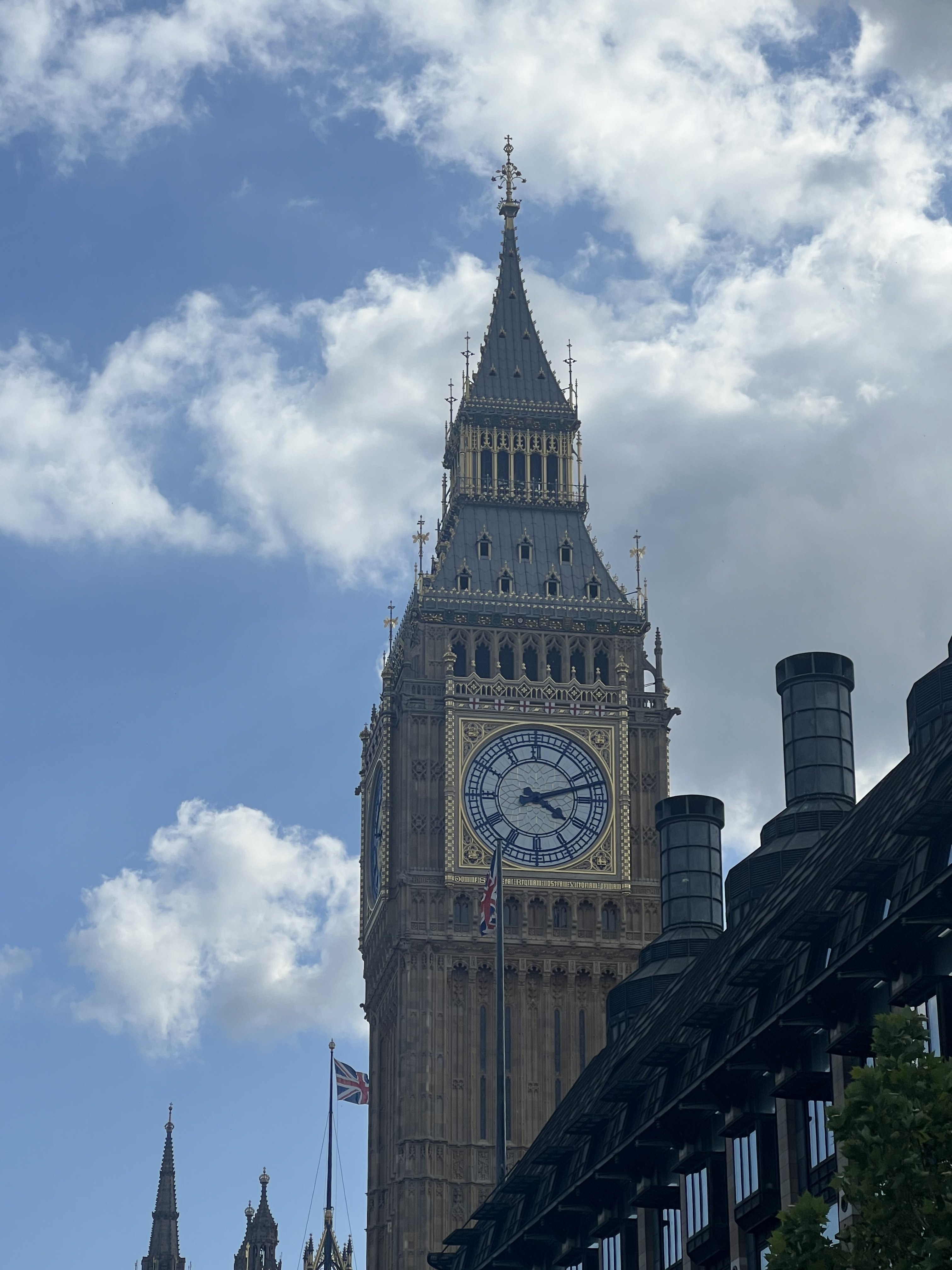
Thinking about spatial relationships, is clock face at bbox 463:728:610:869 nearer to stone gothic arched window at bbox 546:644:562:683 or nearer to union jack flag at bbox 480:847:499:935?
stone gothic arched window at bbox 546:644:562:683

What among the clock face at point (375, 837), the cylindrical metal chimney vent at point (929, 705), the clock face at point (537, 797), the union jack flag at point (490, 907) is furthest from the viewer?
the clock face at point (375, 837)

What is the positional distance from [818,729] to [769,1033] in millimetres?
35347

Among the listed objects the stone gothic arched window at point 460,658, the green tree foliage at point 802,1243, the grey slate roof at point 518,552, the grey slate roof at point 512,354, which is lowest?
the green tree foliage at point 802,1243

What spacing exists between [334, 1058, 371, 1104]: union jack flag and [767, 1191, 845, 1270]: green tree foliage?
83381 mm

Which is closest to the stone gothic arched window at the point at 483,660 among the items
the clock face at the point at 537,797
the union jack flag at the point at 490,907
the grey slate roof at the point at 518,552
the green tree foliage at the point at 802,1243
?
the grey slate roof at the point at 518,552

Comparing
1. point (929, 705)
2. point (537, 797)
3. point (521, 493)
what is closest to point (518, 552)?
point (521, 493)

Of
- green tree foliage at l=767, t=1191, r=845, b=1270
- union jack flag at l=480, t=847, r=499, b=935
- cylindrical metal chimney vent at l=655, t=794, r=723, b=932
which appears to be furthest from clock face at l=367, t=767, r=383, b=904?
green tree foliage at l=767, t=1191, r=845, b=1270

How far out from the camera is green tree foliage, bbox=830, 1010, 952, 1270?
36.5 meters

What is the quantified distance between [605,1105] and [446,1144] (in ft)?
127

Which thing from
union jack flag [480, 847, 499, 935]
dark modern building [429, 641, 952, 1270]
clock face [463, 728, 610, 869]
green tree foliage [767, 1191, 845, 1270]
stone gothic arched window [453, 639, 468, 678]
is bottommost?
→ green tree foliage [767, 1191, 845, 1270]

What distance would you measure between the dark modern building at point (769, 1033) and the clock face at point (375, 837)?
105ft

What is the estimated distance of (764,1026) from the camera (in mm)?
62000

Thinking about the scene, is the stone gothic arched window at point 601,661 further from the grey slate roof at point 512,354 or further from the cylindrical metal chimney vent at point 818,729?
the cylindrical metal chimney vent at point 818,729

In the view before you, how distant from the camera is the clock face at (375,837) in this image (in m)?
128
